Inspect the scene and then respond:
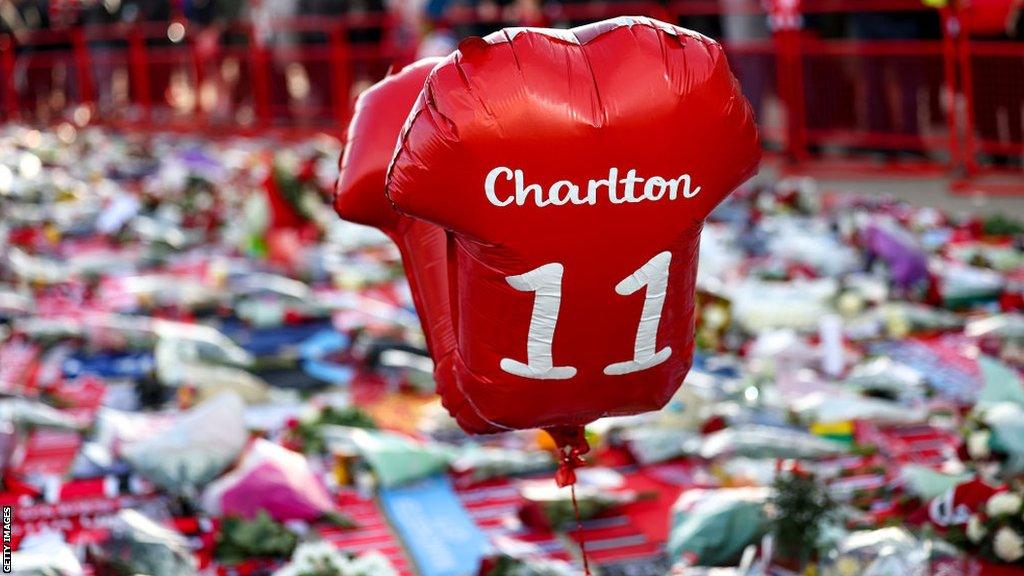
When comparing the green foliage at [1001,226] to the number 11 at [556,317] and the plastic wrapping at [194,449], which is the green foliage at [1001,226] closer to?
the plastic wrapping at [194,449]

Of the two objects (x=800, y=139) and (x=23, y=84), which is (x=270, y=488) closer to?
(x=800, y=139)

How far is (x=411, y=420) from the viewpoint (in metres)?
6.32

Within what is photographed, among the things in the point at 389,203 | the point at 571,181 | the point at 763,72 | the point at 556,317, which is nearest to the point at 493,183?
the point at 571,181

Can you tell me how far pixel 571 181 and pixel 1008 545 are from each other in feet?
6.41

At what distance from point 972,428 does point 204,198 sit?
7.64 metres

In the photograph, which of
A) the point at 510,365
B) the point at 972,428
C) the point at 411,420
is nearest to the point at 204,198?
the point at 411,420

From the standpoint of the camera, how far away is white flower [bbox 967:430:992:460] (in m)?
4.99

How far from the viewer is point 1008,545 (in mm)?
4254

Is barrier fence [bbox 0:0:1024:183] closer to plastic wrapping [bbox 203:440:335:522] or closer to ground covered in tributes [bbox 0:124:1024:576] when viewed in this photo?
ground covered in tributes [bbox 0:124:1024:576]

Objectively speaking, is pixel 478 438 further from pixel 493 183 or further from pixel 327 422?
pixel 493 183

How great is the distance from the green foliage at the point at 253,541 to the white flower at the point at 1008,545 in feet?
7.33

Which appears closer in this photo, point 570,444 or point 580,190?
point 580,190

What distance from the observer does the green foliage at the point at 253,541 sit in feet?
15.5

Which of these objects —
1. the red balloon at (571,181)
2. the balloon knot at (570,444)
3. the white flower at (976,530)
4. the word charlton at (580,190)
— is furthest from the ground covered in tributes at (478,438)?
the word charlton at (580,190)
